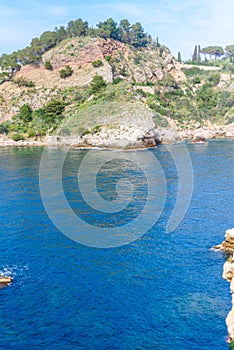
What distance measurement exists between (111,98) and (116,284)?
287ft

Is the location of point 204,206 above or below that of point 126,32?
below

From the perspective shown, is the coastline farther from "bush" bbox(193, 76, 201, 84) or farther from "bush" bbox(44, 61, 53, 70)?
"bush" bbox(193, 76, 201, 84)

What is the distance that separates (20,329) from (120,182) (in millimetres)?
36128

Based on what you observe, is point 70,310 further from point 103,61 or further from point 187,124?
point 103,61

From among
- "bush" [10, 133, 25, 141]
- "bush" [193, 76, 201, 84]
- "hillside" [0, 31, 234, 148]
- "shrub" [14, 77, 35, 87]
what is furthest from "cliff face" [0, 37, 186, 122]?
"bush" [10, 133, 25, 141]

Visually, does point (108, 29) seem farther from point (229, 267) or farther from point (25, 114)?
point (229, 267)

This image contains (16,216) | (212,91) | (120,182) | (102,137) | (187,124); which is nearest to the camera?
(16,216)

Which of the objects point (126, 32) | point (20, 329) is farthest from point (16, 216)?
point (126, 32)

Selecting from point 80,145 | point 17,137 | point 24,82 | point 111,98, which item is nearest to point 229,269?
point 80,145

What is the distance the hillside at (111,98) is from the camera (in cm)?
10125

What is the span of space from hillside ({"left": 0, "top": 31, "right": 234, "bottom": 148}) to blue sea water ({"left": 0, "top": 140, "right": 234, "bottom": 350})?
54.5m

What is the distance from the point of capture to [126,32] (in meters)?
161

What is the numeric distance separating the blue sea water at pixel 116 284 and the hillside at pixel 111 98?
54512 millimetres

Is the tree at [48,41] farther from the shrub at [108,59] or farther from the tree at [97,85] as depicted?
the tree at [97,85]
